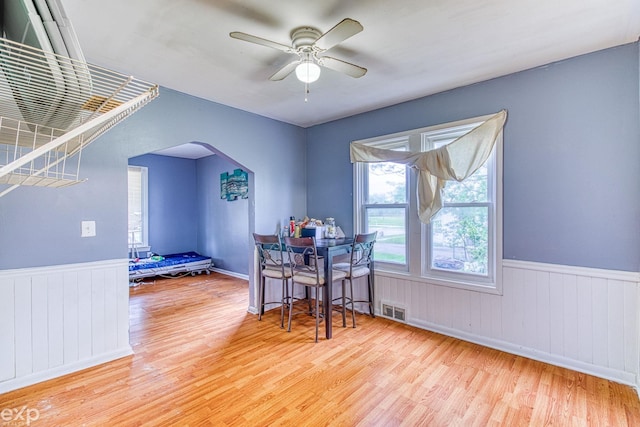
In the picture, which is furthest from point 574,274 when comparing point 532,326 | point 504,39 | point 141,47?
point 141,47

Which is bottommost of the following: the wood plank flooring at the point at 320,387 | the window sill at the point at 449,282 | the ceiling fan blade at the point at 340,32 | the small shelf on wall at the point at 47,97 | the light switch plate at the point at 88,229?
the wood plank flooring at the point at 320,387

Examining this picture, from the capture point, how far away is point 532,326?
8.26ft

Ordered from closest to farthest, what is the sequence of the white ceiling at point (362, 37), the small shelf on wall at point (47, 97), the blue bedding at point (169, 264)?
1. the small shelf on wall at point (47, 97)
2. the white ceiling at point (362, 37)
3. the blue bedding at point (169, 264)

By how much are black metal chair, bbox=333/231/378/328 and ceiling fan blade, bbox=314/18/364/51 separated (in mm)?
1782

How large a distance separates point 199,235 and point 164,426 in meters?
5.00

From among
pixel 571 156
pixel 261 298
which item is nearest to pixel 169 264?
pixel 261 298

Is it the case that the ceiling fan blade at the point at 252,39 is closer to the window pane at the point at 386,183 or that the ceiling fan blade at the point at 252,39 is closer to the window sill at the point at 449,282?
the window pane at the point at 386,183

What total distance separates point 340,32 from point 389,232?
2272 millimetres

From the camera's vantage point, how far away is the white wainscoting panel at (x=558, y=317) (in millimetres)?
2166

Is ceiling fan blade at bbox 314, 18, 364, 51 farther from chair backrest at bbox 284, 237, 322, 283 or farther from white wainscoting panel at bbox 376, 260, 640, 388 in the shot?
white wainscoting panel at bbox 376, 260, 640, 388

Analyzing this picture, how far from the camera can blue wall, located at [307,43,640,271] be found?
214 cm

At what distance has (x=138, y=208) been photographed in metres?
5.62

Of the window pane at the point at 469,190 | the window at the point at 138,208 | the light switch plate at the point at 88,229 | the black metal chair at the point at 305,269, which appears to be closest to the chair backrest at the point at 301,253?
the black metal chair at the point at 305,269

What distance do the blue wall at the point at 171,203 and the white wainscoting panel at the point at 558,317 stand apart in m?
5.05
